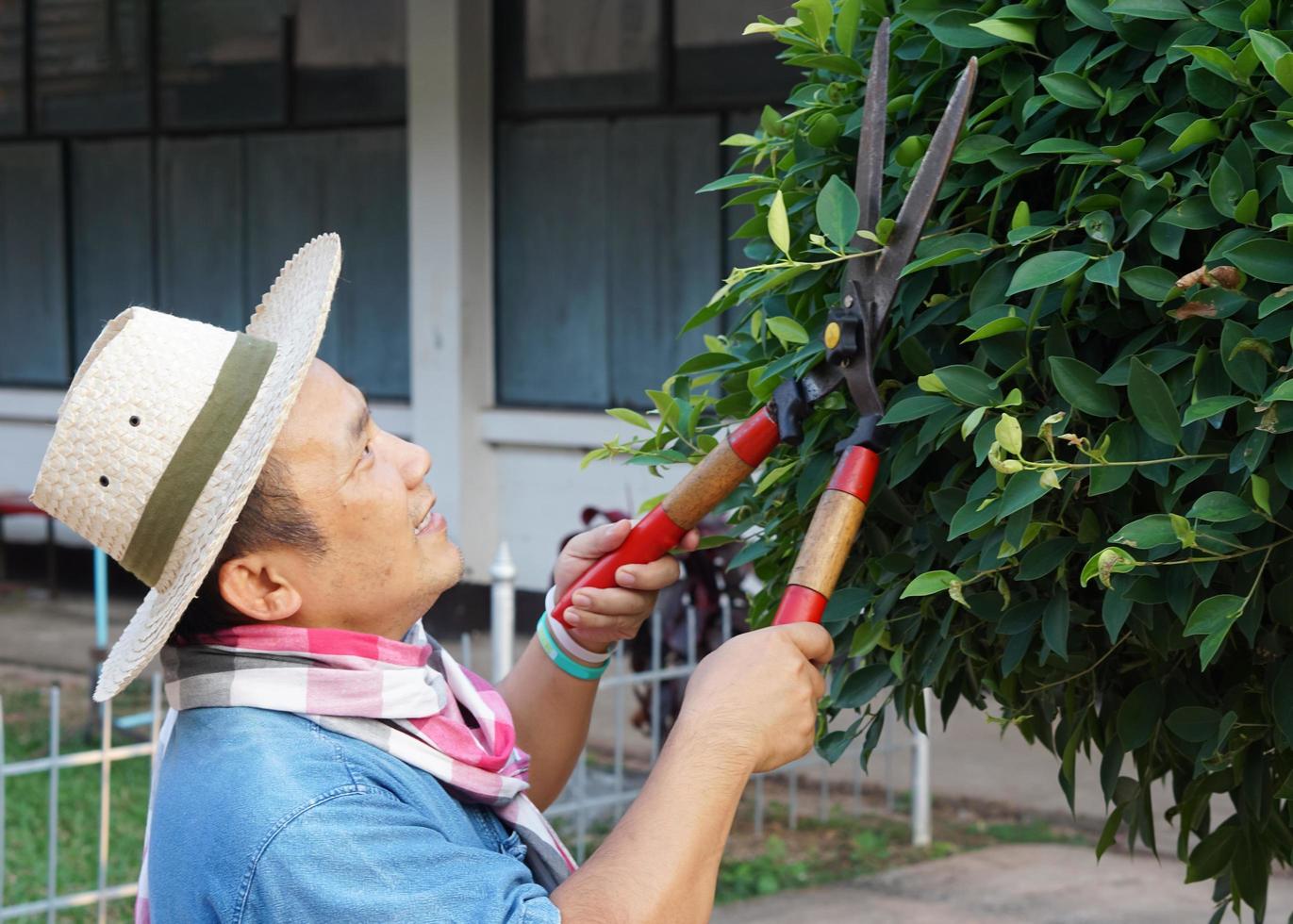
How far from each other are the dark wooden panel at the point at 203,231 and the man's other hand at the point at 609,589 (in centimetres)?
790

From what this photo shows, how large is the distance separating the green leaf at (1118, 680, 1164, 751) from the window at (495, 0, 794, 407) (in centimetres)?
626

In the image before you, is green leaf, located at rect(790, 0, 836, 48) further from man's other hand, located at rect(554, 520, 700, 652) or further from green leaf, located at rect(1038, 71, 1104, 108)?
man's other hand, located at rect(554, 520, 700, 652)

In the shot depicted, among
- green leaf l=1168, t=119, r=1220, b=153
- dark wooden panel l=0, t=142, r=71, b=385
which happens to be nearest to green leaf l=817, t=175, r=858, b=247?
green leaf l=1168, t=119, r=1220, b=153

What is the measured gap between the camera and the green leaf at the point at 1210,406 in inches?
54.2

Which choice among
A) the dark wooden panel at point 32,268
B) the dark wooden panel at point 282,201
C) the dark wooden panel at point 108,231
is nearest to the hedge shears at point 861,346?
the dark wooden panel at point 282,201

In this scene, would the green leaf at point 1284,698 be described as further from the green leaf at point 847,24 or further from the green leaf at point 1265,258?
the green leaf at point 847,24

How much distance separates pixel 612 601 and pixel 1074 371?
0.79m

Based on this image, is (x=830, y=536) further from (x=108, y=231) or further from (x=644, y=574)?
(x=108, y=231)

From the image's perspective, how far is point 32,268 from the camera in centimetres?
1073

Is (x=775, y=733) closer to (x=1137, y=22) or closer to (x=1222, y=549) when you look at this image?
(x=1222, y=549)

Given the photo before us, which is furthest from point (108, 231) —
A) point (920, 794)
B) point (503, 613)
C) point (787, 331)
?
point (787, 331)

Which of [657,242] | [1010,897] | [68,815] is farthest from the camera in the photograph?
[657,242]

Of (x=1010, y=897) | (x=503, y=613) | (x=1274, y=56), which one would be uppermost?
(x=1274, y=56)

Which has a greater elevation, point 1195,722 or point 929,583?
point 929,583
